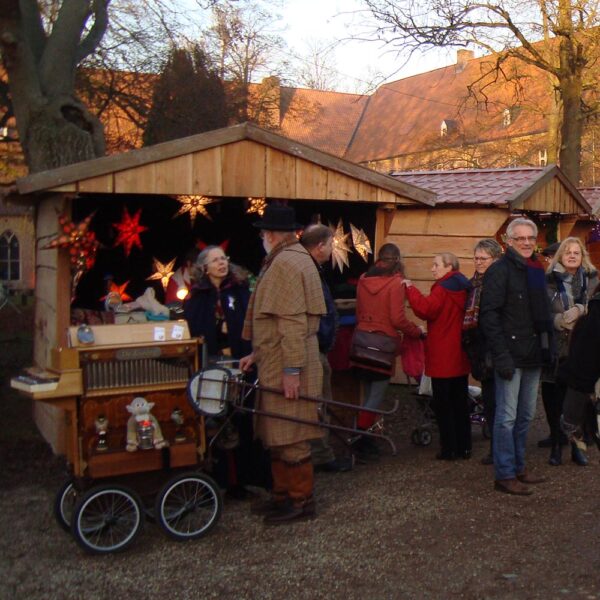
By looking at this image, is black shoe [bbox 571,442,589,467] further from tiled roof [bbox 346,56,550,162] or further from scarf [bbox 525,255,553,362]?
tiled roof [bbox 346,56,550,162]

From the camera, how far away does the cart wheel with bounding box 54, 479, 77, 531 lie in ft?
16.4

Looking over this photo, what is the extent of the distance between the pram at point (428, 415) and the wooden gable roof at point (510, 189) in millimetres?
2640

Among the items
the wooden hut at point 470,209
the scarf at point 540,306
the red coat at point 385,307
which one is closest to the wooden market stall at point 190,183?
the red coat at point 385,307

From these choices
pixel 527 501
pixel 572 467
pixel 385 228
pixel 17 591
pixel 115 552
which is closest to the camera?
pixel 17 591

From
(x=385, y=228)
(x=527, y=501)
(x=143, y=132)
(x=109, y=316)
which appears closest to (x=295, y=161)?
(x=385, y=228)

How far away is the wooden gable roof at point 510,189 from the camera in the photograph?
9641 millimetres

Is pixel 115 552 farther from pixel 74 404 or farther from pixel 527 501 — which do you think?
pixel 527 501

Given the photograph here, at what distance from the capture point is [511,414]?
567cm

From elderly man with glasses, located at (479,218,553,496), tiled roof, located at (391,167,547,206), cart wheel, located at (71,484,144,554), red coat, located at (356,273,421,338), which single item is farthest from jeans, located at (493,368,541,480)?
tiled roof, located at (391,167,547,206)

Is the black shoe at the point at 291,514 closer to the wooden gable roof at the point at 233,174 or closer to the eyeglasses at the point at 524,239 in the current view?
the eyeglasses at the point at 524,239

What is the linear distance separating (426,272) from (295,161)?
3890 millimetres

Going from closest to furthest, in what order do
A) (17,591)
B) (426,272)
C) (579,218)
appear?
(17,591) → (426,272) → (579,218)

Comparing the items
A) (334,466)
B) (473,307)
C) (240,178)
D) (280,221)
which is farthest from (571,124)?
(280,221)

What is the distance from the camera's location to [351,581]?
4.36 m
